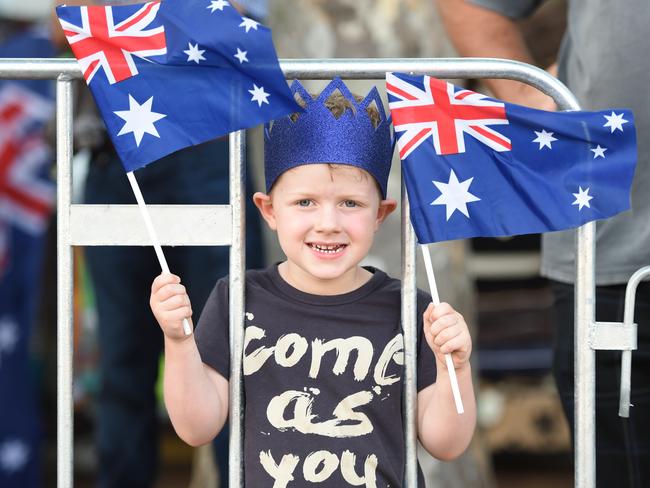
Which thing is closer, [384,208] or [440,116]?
[440,116]

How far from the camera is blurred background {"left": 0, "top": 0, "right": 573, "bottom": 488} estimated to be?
5184mm

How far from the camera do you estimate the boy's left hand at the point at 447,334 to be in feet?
9.09

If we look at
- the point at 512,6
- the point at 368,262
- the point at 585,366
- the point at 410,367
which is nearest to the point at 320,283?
the point at 410,367

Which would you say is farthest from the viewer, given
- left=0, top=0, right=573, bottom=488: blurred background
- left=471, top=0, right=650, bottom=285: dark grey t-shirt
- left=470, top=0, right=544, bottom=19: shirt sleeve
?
left=0, top=0, right=573, bottom=488: blurred background

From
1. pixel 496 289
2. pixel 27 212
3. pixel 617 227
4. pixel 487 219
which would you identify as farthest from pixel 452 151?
pixel 496 289

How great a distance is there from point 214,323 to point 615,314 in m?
1.05

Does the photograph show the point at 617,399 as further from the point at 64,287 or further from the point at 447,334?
the point at 64,287

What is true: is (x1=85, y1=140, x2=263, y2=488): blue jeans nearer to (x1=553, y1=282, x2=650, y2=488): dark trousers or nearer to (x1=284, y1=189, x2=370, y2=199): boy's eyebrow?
(x1=284, y1=189, x2=370, y2=199): boy's eyebrow

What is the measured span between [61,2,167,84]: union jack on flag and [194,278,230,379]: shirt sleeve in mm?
593

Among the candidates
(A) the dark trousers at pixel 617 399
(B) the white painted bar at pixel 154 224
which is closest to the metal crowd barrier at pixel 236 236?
(B) the white painted bar at pixel 154 224

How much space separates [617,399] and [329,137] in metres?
1.04

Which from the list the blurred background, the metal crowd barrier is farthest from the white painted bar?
the blurred background

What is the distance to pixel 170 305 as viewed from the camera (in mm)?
2756

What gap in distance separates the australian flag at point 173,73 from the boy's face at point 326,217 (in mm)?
189
